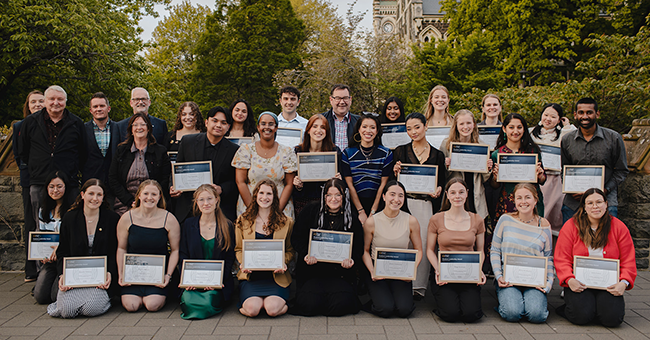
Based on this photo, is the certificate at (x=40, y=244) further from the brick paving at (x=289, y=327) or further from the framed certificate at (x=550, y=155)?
the framed certificate at (x=550, y=155)

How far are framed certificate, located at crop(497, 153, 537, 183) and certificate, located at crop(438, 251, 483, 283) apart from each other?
1113 mm

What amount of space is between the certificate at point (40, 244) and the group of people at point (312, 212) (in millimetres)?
113

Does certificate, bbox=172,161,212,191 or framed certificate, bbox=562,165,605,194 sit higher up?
certificate, bbox=172,161,212,191

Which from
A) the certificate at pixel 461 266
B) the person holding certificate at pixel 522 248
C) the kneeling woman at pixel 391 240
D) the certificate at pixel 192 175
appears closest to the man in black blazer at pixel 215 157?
the certificate at pixel 192 175

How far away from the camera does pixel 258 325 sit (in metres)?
4.70

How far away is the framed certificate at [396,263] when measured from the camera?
4.96 m

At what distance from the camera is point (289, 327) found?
4.64 metres

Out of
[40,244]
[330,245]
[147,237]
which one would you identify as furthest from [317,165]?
[40,244]

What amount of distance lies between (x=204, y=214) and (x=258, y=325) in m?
1.40

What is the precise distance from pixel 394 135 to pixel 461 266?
6.32 ft

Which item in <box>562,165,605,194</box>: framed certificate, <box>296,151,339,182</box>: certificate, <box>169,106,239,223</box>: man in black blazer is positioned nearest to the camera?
<box>296,151,339,182</box>: certificate

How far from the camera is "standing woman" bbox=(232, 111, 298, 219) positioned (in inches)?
218

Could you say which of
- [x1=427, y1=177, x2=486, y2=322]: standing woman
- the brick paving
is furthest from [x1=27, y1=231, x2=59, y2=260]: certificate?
[x1=427, y1=177, x2=486, y2=322]: standing woman

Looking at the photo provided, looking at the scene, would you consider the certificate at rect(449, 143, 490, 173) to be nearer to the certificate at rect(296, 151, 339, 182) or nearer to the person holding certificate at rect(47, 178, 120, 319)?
the certificate at rect(296, 151, 339, 182)
